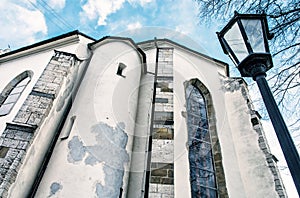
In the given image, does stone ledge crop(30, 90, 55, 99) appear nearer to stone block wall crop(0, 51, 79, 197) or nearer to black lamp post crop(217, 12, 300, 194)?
stone block wall crop(0, 51, 79, 197)

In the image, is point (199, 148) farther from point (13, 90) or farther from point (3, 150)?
point (13, 90)

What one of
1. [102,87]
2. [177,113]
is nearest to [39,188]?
[102,87]

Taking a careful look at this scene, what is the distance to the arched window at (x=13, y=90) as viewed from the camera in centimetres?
802

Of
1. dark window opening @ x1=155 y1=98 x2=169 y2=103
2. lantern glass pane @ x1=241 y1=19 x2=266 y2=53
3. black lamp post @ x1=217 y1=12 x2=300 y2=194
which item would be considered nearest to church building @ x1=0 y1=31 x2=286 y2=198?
dark window opening @ x1=155 y1=98 x2=169 y2=103

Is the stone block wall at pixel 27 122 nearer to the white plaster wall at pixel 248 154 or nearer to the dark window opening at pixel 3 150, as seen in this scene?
the dark window opening at pixel 3 150

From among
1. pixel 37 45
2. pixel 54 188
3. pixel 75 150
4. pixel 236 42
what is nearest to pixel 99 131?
pixel 75 150

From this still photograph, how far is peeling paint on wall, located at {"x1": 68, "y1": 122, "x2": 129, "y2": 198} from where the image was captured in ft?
18.1

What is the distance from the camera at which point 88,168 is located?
550 cm

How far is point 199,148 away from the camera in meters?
6.92

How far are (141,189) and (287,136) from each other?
4.63m

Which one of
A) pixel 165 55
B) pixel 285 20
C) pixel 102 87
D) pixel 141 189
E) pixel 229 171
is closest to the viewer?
pixel 285 20

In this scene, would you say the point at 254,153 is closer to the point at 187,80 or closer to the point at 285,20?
the point at 187,80

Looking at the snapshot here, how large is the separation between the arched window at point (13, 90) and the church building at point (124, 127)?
0.04 meters

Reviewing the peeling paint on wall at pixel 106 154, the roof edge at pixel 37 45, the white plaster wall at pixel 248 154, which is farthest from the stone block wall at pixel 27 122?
the white plaster wall at pixel 248 154
